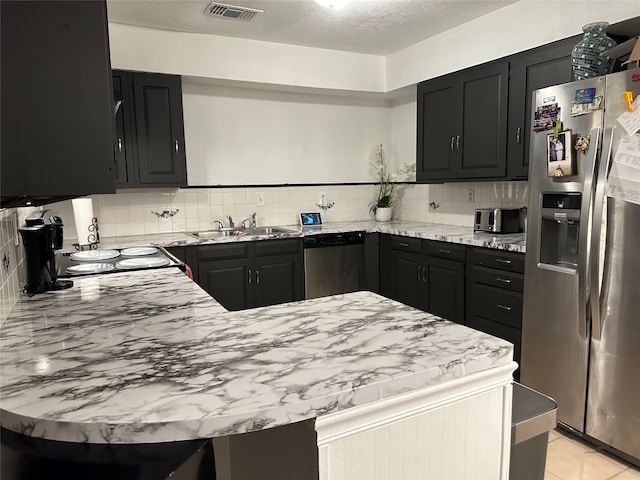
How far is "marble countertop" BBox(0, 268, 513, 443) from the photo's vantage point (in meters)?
0.79

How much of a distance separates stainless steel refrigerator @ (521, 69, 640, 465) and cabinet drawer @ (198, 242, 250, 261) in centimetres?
209

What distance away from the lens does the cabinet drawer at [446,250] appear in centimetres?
328

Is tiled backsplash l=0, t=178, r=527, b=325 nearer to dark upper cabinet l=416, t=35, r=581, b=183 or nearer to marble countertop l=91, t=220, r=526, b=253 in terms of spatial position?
marble countertop l=91, t=220, r=526, b=253

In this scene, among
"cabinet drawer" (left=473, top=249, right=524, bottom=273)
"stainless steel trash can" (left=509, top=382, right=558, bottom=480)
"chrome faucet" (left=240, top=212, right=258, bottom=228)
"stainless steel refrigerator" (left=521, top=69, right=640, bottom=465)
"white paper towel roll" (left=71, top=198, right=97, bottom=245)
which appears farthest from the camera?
"chrome faucet" (left=240, top=212, right=258, bottom=228)

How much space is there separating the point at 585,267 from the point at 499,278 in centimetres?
80

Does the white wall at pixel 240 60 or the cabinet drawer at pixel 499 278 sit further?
the white wall at pixel 240 60

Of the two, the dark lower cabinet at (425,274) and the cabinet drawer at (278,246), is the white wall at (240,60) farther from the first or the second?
the dark lower cabinet at (425,274)

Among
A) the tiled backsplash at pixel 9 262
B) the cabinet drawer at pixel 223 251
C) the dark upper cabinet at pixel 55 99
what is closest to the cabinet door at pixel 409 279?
the cabinet drawer at pixel 223 251

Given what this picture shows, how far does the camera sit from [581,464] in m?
2.17

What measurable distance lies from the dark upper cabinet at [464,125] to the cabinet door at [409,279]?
2.39ft

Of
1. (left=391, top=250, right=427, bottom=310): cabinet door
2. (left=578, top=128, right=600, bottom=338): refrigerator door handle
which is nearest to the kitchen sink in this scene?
(left=391, top=250, right=427, bottom=310): cabinet door

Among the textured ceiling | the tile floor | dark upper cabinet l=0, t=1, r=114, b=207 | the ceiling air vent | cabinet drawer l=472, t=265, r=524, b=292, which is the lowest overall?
the tile floor

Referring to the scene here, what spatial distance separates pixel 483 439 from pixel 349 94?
3.92m

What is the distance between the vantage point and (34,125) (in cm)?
87
